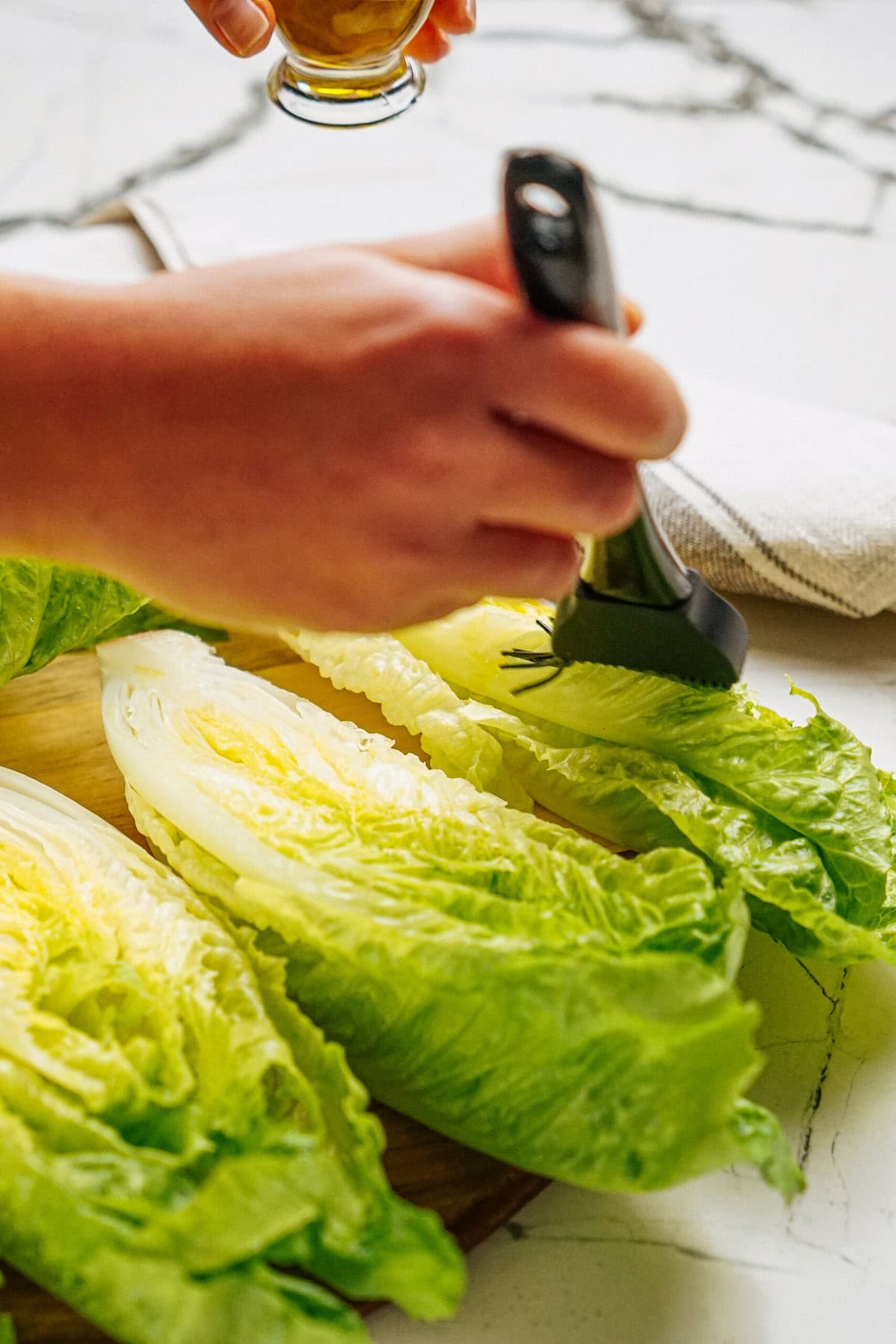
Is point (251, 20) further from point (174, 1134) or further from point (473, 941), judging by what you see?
point (174, 1134)

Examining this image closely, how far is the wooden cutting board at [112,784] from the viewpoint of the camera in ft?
3.51

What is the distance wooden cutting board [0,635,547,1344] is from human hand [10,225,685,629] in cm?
48

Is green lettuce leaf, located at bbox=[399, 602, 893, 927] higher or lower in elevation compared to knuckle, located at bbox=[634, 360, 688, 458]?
lower

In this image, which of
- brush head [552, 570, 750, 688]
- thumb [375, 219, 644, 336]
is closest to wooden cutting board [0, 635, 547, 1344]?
brush head [552, 570, 750, 688]

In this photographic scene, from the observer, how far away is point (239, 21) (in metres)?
1.79

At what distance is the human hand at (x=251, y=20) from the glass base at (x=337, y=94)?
113mm

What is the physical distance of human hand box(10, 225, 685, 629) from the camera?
36.0 inches

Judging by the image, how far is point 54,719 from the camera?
5.23 feet

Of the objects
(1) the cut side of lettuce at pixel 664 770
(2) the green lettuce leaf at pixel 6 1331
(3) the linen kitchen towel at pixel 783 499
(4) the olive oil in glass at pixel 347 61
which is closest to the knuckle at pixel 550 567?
(1) the cut side of lettuce at pixel 664 770

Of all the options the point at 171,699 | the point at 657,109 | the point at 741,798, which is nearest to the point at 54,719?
the point at 171,699

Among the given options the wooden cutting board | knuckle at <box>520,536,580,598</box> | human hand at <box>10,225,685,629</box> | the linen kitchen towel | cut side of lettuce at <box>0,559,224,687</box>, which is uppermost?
human hand at <box>10,225,685,629</box>

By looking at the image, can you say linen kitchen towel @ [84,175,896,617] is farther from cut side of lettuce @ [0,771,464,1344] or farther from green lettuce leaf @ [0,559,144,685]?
cut side of lettuce @ [0,771,464,1344]

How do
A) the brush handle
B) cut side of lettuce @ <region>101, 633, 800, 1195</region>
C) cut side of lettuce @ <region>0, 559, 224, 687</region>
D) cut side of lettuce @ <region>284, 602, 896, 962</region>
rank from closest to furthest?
the brush handle, cut side of lettuce @ <region>101, 633, 800, 1195</region>, cut side of lettuce @ <region>284, 602, 896, 962</region>, cut side of lettuce @ <region>0, 559, 224, 687</region>

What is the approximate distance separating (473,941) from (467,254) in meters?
0.55
